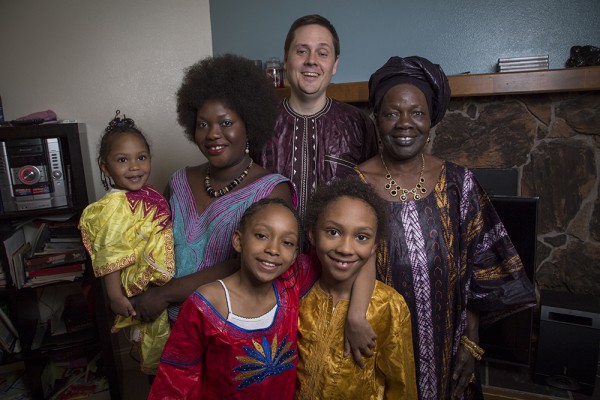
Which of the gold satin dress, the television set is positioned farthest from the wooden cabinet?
the television set

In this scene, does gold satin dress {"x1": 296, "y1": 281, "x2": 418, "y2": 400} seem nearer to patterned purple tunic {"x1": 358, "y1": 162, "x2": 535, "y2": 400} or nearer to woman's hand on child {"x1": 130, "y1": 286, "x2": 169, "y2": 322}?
patterned purple tunic {"x1": 358, "y1": 162, "x2": 535, "y2": 400}

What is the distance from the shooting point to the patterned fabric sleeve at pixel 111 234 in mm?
1354

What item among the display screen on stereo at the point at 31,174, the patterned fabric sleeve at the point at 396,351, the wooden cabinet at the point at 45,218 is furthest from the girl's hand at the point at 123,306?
the display screen on stereo at the point at 31,174

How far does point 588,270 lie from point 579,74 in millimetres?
1191

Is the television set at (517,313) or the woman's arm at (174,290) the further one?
the television set at (517,313)

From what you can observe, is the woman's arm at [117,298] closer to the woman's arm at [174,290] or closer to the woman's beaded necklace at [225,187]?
the woman's arm at [174,290]

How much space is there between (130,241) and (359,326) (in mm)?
790

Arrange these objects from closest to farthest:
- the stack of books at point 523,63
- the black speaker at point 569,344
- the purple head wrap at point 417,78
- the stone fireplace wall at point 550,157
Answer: the purple head wrap at point 417,78
the black speaker at point 569,344
the stack of books at point 523,63
the stone fireplace wall at point 550,157

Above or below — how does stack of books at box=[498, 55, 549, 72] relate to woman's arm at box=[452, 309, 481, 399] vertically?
above

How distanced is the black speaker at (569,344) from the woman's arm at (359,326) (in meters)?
1.59

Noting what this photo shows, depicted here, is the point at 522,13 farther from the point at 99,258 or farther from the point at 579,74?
the point at 99,258

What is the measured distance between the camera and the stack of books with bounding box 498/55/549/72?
2.30m

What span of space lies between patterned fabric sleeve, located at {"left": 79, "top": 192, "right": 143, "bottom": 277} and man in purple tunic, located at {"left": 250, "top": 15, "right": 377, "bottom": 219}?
0.53m

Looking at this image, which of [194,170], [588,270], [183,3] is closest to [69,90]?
[183,3]
